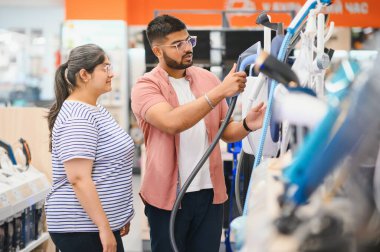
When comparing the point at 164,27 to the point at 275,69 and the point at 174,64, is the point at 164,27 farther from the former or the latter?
the point at 275,69

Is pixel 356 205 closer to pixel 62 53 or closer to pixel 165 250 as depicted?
pixel 165 250

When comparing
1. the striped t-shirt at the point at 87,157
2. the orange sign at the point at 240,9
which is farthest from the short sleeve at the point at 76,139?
the orange sign at the point at 240,9

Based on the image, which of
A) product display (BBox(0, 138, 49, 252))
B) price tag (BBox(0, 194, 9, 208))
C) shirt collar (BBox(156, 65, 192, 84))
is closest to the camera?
shirt collar (BBox(156, 65, 192, 84))

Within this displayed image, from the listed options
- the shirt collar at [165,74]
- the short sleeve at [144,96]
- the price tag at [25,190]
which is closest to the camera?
the short sleeve at [144,96]

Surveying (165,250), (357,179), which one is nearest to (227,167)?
(165,250)

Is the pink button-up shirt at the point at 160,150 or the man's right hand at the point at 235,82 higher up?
the man's right hand at the point at 235,82

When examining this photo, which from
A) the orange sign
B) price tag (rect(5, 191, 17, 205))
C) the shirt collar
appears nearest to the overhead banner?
the orange sign

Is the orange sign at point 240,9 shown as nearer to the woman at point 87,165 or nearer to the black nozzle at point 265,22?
the woman at point 87,165

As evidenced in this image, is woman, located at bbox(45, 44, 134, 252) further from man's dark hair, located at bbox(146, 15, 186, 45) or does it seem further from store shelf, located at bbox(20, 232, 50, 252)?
store shelf, located at bbox(20, 232, 50, 252)

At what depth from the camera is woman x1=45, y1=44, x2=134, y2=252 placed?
1857 mm

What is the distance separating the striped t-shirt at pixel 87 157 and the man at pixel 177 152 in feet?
0.42

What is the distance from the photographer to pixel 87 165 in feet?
6.12

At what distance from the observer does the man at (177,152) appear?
2045mm

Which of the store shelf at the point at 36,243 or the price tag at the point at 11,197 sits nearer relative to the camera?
the price tag at the point at 11,197
